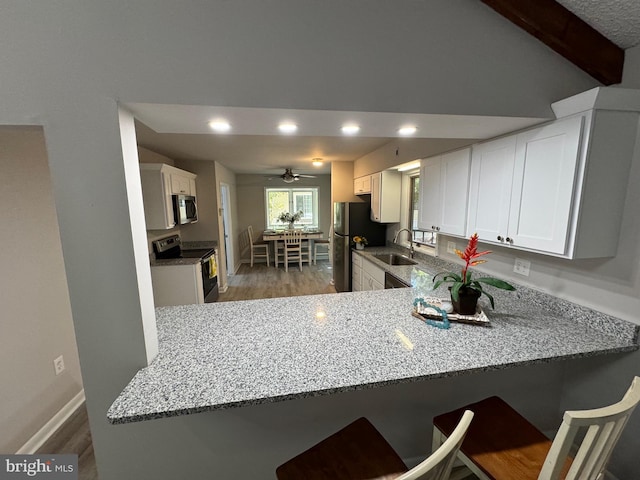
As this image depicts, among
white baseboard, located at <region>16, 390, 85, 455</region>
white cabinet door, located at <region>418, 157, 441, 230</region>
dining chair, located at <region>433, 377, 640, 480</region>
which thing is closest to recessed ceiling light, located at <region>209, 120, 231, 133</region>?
dining chair, located at <region>433, 377, 640, 480</region>

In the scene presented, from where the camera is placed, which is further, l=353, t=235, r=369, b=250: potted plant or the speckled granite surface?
l=353, t=235, r=369, b=250: potted plant

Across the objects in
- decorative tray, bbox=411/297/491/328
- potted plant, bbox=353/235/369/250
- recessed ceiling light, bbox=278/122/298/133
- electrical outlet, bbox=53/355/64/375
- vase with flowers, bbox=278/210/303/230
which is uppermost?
recessed ceiling light, bbox=278/122/298/133

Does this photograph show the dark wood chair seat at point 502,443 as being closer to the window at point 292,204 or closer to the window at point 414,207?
the window at point 414,207

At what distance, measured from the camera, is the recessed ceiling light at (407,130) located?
52.6 inches

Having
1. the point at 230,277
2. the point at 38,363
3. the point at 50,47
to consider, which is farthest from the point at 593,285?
the point at 230,277

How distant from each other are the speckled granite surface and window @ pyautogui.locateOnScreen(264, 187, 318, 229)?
5448 millimetres

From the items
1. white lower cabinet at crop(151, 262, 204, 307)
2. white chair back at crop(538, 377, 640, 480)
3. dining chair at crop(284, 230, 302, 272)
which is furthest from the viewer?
dining chair at crop(284, 230, 302, 272)

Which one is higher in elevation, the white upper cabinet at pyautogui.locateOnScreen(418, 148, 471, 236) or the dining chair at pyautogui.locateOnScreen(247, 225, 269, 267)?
the white upper cabinet at pyautogui.locateOnScreen(418, 148, 471, 236)

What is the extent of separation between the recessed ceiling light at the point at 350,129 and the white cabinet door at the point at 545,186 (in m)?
0.93

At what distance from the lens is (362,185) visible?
13.6 ft

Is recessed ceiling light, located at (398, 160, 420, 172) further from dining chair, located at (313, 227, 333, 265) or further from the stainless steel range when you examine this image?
dining chair, located at (313, 227, 333, 265)

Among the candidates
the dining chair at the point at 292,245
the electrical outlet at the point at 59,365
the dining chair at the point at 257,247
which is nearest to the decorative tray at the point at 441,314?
the electrical outlet at the point at 59,365

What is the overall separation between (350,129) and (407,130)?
318 millimetres

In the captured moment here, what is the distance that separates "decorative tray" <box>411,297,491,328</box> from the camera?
1.40 meters
